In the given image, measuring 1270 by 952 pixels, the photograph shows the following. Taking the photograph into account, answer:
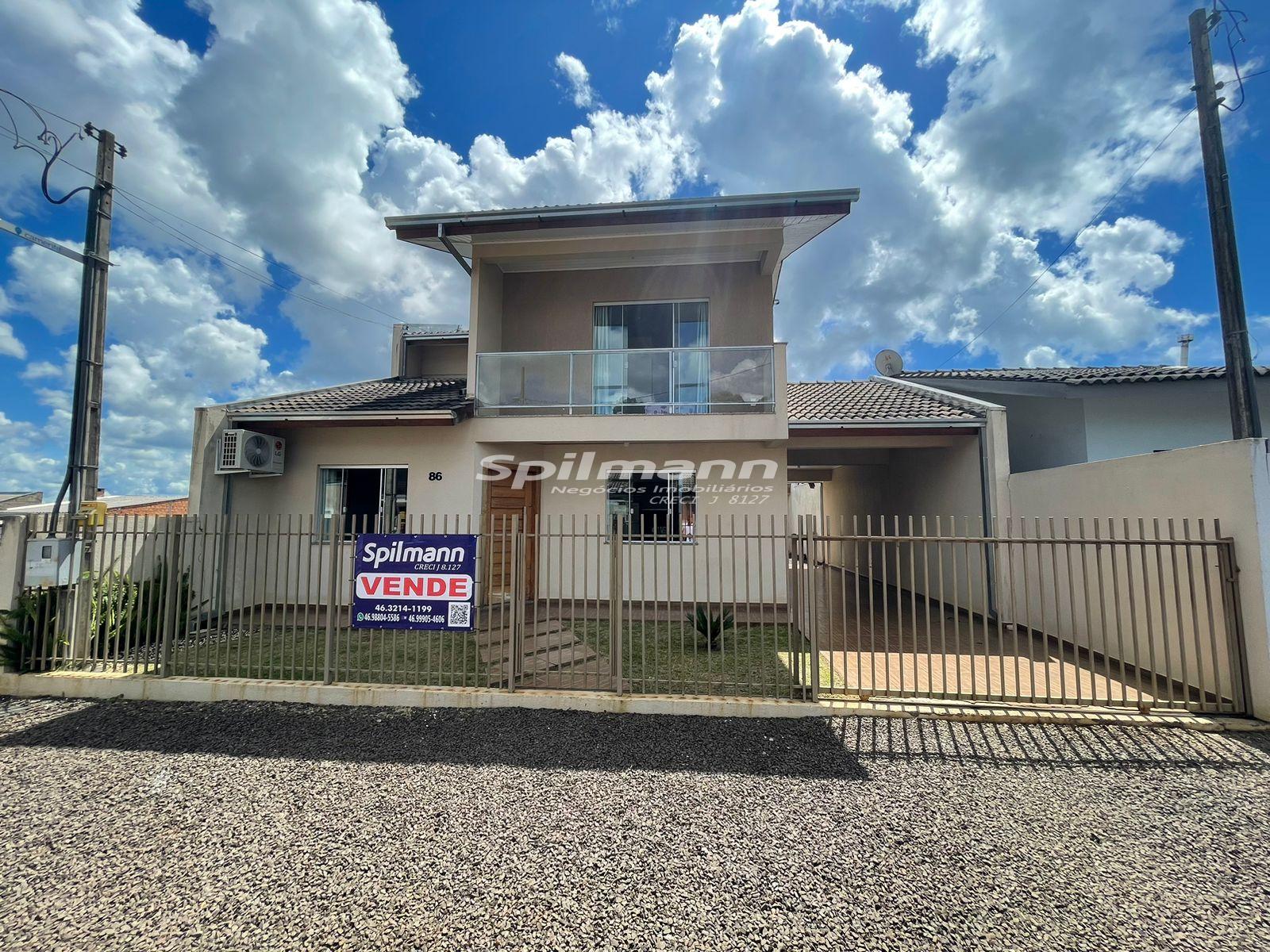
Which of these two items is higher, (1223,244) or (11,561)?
(1223,244)

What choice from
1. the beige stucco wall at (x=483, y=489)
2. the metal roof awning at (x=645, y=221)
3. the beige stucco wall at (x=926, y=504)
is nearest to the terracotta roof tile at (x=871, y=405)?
the beige stucco wall at (x=926, y=504)

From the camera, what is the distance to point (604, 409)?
8.57 meters

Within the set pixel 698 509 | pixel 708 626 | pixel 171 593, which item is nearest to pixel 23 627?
pixel 171 593

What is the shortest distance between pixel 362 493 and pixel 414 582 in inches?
176

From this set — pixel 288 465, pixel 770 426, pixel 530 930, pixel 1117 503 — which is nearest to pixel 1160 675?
pixel 1117 503

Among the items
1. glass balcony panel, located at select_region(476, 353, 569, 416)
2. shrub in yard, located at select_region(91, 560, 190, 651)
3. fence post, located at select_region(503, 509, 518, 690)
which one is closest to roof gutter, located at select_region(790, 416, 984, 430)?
glass balcony panel, located at select_region(476, 353, 569, 416)

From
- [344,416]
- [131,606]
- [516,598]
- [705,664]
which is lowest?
[705,664]

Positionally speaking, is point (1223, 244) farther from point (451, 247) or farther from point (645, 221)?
point (451, 247)

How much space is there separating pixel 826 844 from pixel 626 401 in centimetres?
650

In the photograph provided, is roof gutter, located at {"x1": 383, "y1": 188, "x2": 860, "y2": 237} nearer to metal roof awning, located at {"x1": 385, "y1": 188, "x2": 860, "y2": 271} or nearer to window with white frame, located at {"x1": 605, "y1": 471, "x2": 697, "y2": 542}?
metal roof awning, located at {"x1": 385, "y1": 188, "x2": 860, "y2": 271}

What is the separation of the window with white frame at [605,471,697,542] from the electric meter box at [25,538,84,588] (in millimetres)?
7041

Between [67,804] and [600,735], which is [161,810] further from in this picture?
[600,735]

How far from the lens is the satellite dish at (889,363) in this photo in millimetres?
14508

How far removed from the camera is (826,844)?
3.26m
